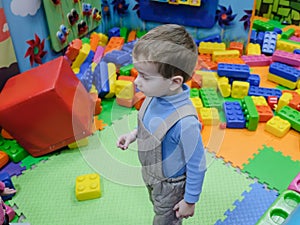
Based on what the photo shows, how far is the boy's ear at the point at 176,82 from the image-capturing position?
0.64 meters

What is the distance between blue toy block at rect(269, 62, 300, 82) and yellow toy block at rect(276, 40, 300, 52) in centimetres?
26

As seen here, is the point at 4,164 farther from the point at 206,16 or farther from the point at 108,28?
the point at 206,16

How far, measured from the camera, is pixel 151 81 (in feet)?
2.12

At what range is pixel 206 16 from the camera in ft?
6.22

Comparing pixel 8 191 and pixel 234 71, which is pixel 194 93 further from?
pixel 8 191

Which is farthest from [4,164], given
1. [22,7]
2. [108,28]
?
[108,28]

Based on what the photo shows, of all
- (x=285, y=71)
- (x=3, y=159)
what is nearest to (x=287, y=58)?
(x=285, y=71)

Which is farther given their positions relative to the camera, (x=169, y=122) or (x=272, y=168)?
(x=272, y=168)

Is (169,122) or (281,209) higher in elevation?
(169,122)

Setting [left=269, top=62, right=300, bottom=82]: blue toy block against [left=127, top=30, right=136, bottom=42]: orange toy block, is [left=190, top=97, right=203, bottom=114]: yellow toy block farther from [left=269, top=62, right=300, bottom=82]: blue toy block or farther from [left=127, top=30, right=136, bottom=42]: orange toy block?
[left=127, top=30, right=136, bottom=42]: orange toy block

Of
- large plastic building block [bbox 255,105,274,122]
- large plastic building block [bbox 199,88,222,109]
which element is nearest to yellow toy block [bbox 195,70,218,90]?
large plastic building block [bbox 199,88,222,109]

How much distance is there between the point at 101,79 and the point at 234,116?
609 millimetres

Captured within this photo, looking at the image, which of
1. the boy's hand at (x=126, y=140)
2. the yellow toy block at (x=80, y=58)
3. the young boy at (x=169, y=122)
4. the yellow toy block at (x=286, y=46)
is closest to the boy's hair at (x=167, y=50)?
the young boy at (x=169, y=122)

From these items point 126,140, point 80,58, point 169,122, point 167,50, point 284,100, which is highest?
point 167,50
